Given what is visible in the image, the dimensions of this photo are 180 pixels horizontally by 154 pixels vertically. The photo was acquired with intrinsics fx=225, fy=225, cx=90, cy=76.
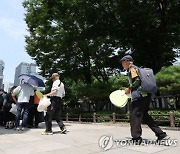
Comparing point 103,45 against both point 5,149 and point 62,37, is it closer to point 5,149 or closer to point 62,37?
point 62,37

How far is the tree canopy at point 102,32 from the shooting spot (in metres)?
12.1

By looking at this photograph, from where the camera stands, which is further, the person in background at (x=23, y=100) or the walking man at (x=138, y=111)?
the person in background at (x=23, y=100)

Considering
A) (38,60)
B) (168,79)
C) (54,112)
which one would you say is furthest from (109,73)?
(54,112)

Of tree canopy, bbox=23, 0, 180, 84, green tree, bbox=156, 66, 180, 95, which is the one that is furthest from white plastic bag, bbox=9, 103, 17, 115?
tree canopy, bbox=23, 0, 180, 84

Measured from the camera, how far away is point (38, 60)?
17.8m

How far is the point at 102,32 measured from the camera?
12.8 metres

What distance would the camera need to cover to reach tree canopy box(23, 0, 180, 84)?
39.6 ft

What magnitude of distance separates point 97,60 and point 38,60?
474 cm

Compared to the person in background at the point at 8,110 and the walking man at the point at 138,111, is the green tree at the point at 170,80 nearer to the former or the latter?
the walking man at the point at 138,111

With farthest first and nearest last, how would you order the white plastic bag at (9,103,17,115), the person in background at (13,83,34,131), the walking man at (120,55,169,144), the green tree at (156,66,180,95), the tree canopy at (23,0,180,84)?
the tree canopy at (23,0,180,84), the green tree at (156,66,180,95), the white plastic bag at (9,103,17,115), the person in background at (13,83,34,131), the walking man at (120,55,169,144)

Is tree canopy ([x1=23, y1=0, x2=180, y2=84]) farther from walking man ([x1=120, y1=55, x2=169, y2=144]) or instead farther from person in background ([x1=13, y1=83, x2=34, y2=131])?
walking man ([x1=120, y1=55, x2=169, y2=144])

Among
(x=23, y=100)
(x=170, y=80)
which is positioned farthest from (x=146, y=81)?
(x=170, y=80)

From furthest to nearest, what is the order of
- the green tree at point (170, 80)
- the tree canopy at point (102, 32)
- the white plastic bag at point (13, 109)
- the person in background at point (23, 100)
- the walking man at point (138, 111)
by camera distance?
1. the tree canopy at point (102, 32)
2. the green tree at point (170, 80)
3. the white plastic bag at point (13, 109)
4. the person in background at point (23, 100)
5. the walking man at point (138, 111)

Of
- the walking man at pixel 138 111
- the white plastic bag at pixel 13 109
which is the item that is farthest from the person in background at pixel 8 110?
the walking man at pixel 138 111
